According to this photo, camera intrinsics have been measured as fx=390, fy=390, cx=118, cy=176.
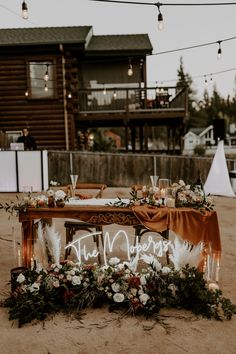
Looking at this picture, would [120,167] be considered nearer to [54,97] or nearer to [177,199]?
[54,97]

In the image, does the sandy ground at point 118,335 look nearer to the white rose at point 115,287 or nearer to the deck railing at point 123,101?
the white rose at point 115,287

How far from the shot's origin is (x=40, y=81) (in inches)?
680

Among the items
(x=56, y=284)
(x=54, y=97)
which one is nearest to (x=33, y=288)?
(x=56, y=284)

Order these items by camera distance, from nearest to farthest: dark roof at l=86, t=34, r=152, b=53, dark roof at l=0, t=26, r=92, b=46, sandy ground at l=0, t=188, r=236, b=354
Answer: sandy ground at l=0, t=188, r=236, b=354 → dark roof at l=0, t=26, r=92, b=46 → dark roof at l=86, t=34, r=152, b=53

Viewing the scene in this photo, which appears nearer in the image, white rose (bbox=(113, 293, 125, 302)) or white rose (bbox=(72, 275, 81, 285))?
white rose (bbox=(113, 293, 125, 302))

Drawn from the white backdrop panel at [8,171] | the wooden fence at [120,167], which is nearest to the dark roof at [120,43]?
the wooden fence at [120,167]

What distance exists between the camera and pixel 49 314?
4.21 meters

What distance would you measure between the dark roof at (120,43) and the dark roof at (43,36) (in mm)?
786

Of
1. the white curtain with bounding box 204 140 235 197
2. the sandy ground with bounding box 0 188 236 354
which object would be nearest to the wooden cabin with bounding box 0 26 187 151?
the white curtain with bounding box 204 140 235 197

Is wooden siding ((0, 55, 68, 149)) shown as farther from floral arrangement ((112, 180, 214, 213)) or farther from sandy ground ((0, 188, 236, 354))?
sandy ground ((0, 188, 236, 354))

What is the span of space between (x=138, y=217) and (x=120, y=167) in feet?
35.7

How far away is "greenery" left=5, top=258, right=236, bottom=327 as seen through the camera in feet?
13.8

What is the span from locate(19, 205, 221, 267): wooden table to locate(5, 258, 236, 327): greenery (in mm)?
481

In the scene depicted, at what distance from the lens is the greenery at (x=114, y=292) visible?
419 centimetres
